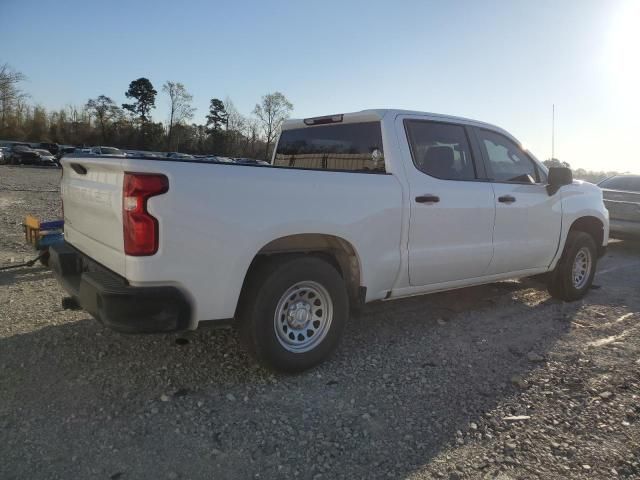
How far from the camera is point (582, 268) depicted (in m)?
6.04

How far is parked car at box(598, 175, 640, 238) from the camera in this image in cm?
985

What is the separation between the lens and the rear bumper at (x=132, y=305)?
2.77m

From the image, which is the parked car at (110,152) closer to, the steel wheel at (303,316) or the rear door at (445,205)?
the steel wheel at (303,316)

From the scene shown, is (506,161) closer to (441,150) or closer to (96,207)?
(441,150)

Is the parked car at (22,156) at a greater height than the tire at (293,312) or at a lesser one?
greater

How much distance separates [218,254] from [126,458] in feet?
3.98

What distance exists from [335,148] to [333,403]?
235 centimetres

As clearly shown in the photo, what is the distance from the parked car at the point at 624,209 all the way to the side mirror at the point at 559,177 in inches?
230

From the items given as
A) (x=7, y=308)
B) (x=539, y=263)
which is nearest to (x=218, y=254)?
(x=7, y=308)

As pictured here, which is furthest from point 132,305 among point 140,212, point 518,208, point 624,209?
→ point 624,209

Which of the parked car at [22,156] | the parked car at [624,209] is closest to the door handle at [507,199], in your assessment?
the parked car at [624,209]

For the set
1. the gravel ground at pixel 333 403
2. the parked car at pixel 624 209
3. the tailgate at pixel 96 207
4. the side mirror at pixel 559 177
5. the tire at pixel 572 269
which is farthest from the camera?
the parked car at pixel 624 209

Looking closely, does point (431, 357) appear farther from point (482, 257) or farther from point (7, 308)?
point (7, 308)

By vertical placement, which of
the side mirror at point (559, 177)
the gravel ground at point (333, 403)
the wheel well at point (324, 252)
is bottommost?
the gravel ground at point (333, 403)
